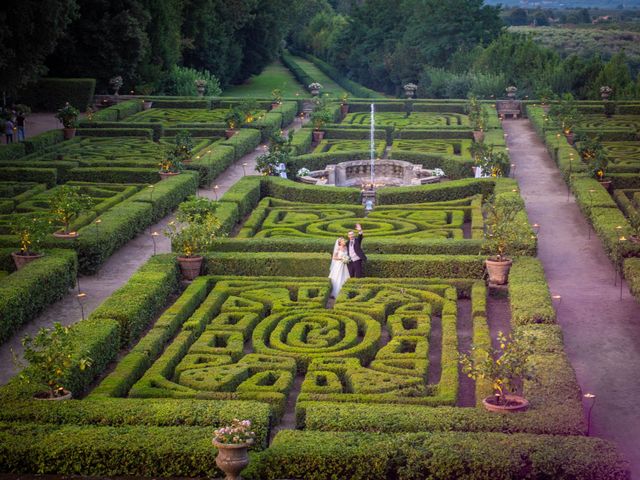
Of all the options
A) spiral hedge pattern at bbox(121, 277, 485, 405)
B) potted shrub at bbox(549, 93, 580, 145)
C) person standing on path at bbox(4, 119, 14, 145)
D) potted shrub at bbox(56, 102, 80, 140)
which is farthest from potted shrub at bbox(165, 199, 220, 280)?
potted shrub at bbox(549, 93, 580, 145)

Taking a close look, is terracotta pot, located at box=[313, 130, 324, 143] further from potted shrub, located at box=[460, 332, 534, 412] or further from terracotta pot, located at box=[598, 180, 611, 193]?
potted shrub, located at box=[460, 332, 534, 412]

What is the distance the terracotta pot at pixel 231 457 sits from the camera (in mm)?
13078

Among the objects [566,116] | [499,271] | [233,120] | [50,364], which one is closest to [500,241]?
[499,271]

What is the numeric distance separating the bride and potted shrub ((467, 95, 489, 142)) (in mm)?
17399

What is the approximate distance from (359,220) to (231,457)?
1496cm

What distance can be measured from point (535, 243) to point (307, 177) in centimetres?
1182

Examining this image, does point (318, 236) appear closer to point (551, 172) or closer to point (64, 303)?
point (64, 303)

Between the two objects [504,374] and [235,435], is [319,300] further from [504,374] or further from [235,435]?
[235,435]

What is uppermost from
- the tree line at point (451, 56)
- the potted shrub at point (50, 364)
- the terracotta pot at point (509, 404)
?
the potted shrub at point (50, 364)

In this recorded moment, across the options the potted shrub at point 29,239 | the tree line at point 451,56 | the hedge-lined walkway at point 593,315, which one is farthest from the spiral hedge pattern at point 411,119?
the potted shrub at point 29,239

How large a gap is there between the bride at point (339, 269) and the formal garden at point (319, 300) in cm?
9

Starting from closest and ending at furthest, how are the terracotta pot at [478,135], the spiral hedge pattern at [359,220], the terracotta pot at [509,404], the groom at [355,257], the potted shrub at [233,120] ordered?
the terracotta pot at [509,404], the groom at [355,257], the spiral hedge pattern at [359,220], the terracotta pot at [478,135], the potted shrub at [233,120]

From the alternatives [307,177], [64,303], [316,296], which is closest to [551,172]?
[307,177]

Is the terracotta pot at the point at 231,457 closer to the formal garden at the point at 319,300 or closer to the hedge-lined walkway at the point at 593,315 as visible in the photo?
the formal garden at the point at 319,300
